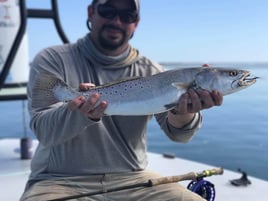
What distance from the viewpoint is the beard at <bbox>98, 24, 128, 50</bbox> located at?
3037mm

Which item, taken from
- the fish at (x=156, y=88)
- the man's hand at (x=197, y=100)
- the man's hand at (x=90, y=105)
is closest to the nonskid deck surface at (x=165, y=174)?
the man's hand at (x=197, y=100)

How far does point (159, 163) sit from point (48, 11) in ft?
7.53

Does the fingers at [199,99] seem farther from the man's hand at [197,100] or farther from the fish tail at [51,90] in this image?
the fish tail at [51,90]

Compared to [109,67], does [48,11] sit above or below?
→ above

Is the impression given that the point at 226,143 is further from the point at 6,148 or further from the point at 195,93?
the point at 195,93

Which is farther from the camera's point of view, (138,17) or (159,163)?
(159,163)

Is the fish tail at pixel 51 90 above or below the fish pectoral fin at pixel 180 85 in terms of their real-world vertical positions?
below

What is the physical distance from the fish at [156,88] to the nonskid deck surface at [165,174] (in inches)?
56.7

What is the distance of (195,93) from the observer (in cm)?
245

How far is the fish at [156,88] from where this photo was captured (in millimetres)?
2457

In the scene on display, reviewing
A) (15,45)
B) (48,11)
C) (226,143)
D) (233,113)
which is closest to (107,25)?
(15,45)

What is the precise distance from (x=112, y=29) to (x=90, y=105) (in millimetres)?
873

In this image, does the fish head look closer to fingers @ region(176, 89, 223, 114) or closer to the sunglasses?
fingers @ region(176, 89, 223, 114)

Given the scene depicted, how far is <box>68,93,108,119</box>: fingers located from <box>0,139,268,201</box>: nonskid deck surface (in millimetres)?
1558
